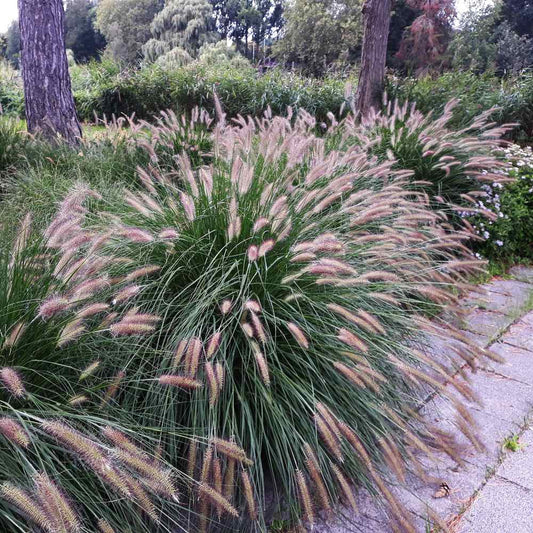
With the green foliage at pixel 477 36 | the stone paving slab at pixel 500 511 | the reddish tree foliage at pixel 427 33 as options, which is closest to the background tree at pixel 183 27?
the reddish tree foliage at pixel 427 33

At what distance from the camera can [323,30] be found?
27.1m

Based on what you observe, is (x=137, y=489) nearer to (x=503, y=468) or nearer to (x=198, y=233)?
(x=198, y=233)

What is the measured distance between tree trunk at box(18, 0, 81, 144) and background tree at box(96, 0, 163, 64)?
34794 millimetres

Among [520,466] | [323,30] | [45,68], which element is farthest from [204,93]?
[323,30]

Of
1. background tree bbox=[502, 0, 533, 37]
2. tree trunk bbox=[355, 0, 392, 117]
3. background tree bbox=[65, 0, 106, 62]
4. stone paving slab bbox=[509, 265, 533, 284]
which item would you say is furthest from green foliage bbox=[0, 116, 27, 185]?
background tree bbox=[65, 0, 106, 62]

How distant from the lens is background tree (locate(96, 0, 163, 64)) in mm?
37250

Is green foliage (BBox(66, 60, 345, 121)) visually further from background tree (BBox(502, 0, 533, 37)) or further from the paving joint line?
background tree (BBox(502, 0, 533, 37))

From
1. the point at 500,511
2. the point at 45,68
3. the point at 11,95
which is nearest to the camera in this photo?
the point at 500,511

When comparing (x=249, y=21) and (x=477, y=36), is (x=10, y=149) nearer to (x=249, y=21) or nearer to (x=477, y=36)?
(x=477, y=36)

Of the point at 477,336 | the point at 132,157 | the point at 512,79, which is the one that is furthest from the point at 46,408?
the point at 512,79

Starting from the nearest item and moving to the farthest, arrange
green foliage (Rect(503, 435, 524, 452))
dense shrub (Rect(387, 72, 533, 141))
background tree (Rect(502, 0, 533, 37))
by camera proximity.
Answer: green foliage (Rect(503, 435, 524, 452)) < dense shrub (Rect(387, 72, 533, 141)) < background tree (Rect(502, 0, 533, 37))

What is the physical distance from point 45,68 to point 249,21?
137 feet

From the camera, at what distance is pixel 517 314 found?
353cm

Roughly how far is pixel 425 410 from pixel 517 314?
1.63 metres
